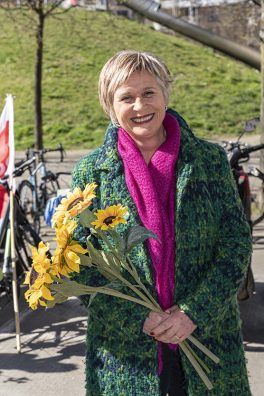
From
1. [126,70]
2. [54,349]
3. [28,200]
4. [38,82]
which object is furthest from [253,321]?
[38,82]

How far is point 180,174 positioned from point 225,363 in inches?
24.6

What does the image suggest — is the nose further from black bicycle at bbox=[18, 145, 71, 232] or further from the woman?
black bicycle at bbox=[18, 145, 71, 232]

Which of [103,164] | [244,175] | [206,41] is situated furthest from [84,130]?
[103,164]

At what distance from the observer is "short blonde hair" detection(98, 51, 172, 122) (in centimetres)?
221

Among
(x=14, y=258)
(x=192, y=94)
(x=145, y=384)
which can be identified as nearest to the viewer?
(x=145, y=384)

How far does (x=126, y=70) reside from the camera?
2205 mm

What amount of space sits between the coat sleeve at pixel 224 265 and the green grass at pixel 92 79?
1729 centimetres

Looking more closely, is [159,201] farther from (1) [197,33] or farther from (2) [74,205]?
(1) [197,33]

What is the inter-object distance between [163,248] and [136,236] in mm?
276

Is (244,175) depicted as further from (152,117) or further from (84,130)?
(84,130)

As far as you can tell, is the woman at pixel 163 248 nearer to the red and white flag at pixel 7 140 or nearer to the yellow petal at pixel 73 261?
the yellow petal at pixel 73 261

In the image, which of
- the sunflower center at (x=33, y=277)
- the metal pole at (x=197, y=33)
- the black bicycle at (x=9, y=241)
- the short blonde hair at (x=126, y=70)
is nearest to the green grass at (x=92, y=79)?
the metal pole at (x=197, y=33)

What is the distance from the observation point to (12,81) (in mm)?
24719

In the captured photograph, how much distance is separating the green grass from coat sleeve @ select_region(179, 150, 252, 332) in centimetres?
1729
